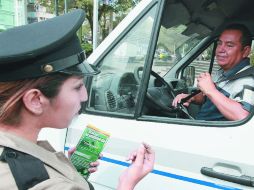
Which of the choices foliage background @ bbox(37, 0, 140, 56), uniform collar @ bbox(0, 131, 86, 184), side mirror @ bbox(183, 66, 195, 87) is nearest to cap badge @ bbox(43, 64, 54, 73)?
uniform collar @ bbox(0, 131, 86, 184)

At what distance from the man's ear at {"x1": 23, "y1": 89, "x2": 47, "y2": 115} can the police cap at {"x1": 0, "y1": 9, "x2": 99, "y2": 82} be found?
1.9 inches

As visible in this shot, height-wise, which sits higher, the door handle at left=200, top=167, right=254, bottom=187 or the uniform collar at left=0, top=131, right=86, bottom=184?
the uniform collar at left=0, top=131, right=86, bottom=184

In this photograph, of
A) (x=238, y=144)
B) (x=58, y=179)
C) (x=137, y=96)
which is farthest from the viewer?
(x=137, y=96)

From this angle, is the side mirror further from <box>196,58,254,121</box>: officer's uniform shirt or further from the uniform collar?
the uniform collar

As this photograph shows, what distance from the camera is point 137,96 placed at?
76.1 inches

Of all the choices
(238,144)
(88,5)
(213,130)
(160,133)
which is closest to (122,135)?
(160,133)

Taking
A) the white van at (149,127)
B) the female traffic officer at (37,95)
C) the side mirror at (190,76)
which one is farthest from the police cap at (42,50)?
the side mirror at (190,76)

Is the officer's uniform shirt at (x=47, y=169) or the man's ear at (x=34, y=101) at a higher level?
the man's ear at (x=34, y=101)

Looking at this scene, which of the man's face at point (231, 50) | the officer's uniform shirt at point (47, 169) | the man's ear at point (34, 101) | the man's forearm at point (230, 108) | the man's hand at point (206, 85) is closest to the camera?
the officer's uniform shirt at point (47, 169)

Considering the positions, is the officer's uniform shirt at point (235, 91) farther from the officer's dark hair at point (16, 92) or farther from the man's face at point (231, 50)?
the officer's dark hair at point (16, 92)

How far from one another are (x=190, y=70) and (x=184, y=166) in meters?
1.91

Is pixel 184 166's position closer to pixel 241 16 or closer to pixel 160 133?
pixel 160 133

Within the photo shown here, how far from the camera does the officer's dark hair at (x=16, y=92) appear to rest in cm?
103

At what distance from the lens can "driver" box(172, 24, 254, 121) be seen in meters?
1.82
